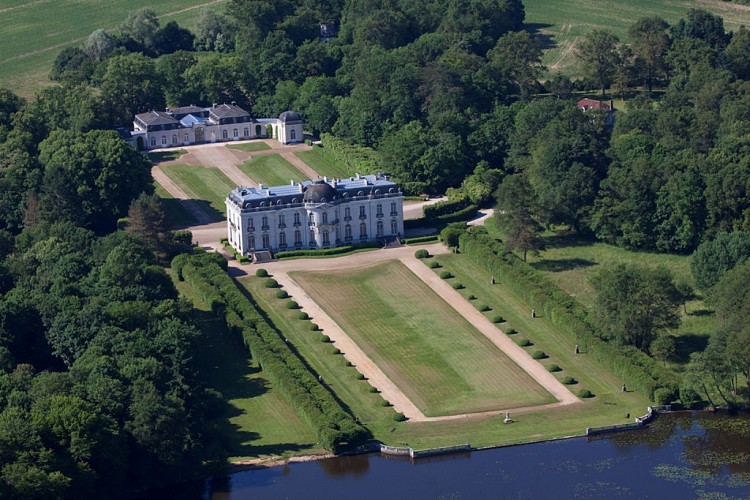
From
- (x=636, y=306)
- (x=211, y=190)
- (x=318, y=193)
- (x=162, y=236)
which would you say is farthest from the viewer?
(x=211, y=190)

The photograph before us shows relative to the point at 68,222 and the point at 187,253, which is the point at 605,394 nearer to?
the point at 187,253

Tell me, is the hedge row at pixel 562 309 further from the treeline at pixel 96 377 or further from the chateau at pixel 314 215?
the treeline at pixel 96 377

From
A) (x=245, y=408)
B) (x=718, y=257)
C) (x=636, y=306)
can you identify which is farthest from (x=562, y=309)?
(x=245, y=408)

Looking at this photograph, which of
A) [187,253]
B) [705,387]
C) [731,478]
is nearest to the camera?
[731,478]

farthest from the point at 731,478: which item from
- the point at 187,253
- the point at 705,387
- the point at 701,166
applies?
the point at 187,253

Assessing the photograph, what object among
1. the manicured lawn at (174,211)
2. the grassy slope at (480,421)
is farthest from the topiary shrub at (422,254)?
the grassy slope at (480,421)

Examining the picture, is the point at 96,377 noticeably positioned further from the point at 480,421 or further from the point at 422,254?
the point at 422,254
